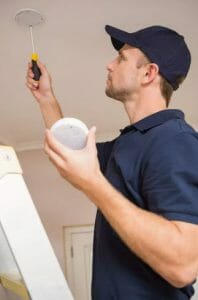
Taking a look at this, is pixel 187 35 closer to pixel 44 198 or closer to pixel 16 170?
pixel 16 170

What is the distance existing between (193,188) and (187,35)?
1.12 m

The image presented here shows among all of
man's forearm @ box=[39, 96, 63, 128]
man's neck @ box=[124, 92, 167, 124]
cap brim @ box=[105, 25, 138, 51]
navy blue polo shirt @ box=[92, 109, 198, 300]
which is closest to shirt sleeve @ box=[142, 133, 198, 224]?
navy blue polo shirt @ box=[92, 109, 198, 300]

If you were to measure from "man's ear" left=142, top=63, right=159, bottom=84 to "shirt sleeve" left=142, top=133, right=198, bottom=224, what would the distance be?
1.04 ft

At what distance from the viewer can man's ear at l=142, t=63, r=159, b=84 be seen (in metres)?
0.98

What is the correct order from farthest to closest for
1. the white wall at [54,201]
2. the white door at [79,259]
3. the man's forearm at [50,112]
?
the white wall at [54,201] < the white door at [79,259] < the man's forearm at [50,112]

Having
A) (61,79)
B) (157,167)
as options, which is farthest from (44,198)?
(157,167)

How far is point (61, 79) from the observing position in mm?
1927

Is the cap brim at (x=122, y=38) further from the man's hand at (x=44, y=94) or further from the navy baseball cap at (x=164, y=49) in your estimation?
the man's hand at (x=44, y=94)

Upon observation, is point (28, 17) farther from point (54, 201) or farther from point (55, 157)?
point (54, 201)

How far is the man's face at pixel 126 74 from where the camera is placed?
3.26ft

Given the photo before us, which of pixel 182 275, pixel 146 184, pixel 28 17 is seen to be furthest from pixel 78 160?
pixel 28 17

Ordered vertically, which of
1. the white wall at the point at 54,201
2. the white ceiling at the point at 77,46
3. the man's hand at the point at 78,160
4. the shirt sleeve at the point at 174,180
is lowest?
the white wall at the point at 54,201

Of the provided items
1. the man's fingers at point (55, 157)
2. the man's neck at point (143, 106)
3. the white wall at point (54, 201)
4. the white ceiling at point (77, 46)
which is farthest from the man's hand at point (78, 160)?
the white wall at point (54, 201)

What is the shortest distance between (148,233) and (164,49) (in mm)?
579
